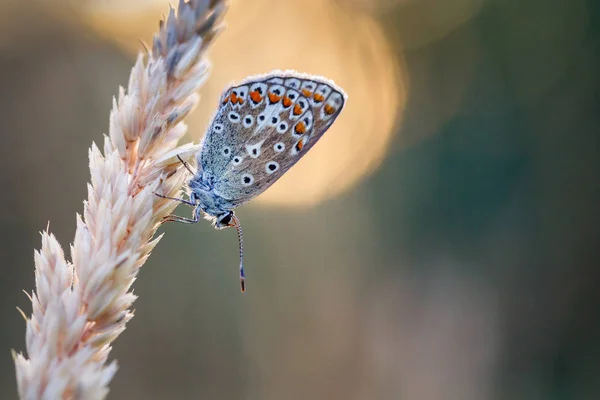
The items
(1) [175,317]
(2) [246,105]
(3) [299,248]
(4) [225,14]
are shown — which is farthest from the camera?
(3) [299,248]

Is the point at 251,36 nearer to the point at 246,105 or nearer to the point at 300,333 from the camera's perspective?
the point at 300,333

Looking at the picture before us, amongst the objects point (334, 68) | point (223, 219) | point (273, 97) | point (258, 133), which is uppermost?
point (334, 68)

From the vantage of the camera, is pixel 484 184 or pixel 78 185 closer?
pixel 78 185

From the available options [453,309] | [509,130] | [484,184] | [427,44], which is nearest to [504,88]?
[509,130]

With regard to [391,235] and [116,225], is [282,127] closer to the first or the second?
[116,225]

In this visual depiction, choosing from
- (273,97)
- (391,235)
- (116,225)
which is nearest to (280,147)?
(273,97)

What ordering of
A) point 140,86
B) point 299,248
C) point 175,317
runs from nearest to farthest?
1. point 140,86
2. point 175,317
3. point 299,248

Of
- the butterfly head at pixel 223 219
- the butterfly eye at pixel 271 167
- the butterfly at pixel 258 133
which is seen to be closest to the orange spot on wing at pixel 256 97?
the butterfly at pixel 258 133

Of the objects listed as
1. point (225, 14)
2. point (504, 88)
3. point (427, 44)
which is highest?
point (427, 44)
